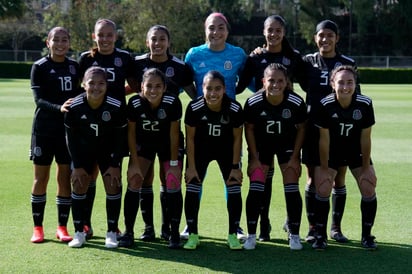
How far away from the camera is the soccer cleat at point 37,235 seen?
6.41 metres

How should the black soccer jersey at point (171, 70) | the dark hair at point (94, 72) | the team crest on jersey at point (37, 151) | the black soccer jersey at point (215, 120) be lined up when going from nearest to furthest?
the dark hair at point (94, 72) → the black soccer jersey at point (215, 120) → the team crest on jersey at point (37, 151) → the black soccer jersey at point (171, 70)

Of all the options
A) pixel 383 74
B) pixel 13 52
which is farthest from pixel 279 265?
pixel 13 52

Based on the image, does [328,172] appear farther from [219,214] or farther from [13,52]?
[13,52]

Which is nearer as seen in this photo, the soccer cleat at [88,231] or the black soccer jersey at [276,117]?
the black soccer jersey at [276,117]

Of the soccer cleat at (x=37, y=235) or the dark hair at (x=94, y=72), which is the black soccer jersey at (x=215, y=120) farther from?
the soccer cleat at (x=37, y=235)

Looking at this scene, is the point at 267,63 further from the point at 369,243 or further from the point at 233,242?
the point at 369,243

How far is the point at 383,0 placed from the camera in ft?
192

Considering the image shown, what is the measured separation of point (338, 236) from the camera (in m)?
6.60

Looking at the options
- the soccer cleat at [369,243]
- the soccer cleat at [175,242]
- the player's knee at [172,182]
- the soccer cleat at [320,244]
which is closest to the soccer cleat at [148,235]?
the soccer cleat at [175,242]

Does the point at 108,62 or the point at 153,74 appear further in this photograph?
the point at 108,62

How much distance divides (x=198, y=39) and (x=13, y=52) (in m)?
15.5

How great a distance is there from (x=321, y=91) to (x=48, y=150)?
297cm

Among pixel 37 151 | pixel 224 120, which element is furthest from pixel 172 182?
pixel 37 151

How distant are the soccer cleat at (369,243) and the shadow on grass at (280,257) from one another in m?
0.06
